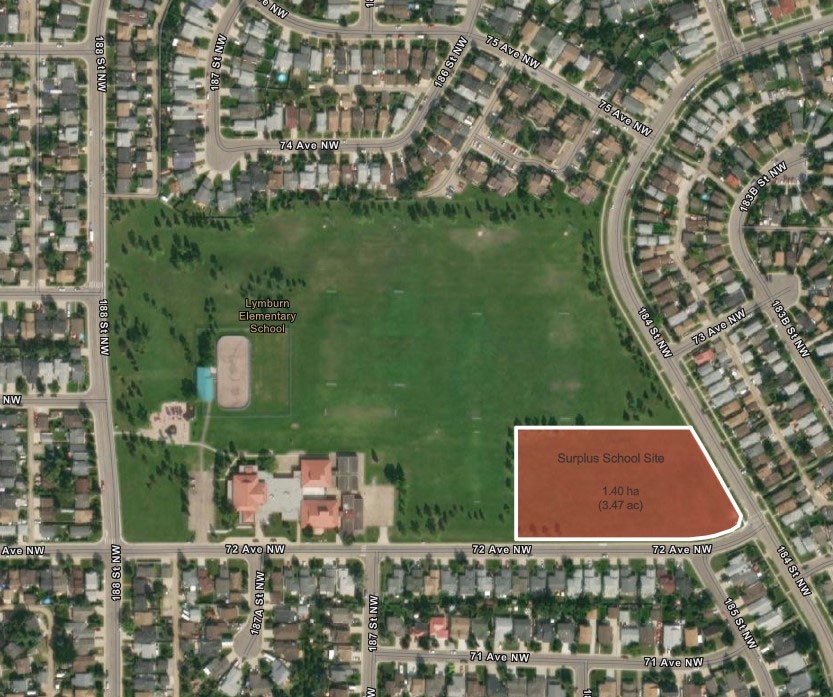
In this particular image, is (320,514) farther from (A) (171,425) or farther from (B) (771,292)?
(B) (771,292)

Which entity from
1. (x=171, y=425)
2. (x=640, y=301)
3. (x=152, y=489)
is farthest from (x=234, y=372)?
(x=640, y=301)

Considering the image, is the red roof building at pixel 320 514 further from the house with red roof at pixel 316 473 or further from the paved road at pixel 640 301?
the paved road at pixel 640 301

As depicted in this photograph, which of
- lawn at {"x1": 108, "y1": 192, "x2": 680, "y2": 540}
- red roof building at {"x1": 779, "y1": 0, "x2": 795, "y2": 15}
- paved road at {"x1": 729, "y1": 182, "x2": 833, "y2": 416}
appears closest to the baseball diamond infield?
lawn at {"x1": 108, "y1": 192, "x2": 680, "y2": 540}

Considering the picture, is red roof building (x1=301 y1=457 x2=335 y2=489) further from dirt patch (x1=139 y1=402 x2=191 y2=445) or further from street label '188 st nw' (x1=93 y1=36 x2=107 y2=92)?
street label '188 st nw' (x1=93 y1=36 x2=107 y2=92)

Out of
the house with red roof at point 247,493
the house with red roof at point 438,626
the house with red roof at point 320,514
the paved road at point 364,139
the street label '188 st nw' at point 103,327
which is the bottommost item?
the house with red roof at point 438,626

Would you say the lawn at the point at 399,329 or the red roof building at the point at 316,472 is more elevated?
the lawn at the point at 399,329

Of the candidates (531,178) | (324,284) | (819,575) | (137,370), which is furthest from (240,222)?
(819,575)

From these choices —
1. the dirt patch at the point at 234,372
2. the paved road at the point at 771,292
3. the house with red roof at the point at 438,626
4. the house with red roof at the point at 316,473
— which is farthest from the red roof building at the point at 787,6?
the house with red roof at the point at 438,626
